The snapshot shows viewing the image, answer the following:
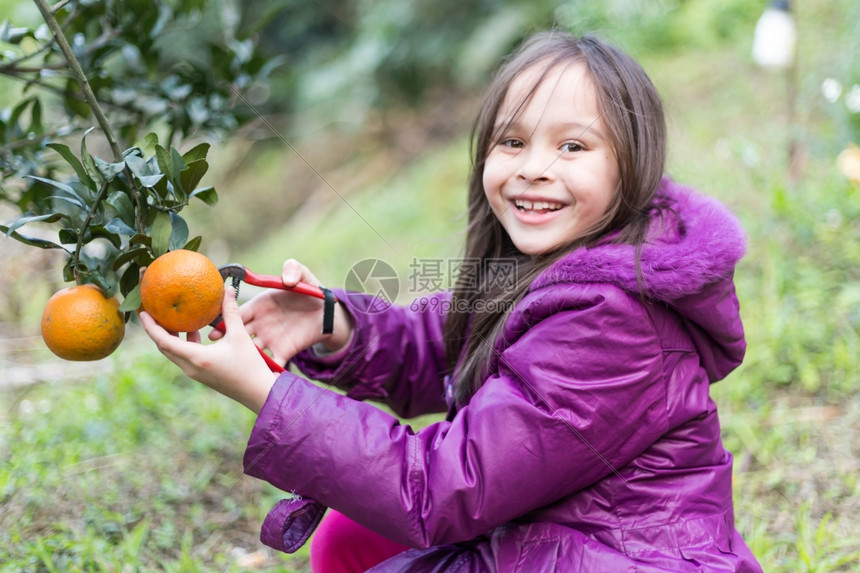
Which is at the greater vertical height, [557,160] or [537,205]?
[557,160]

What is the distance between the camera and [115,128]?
2064 mm

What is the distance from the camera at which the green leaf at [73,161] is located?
1243mm

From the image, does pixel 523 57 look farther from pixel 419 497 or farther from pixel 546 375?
pixel 419 497

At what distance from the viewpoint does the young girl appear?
1.31 meters

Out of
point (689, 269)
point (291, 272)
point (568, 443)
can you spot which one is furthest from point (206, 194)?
point (689, 269)

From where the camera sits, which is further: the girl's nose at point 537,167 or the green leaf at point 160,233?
the girl's nose at point 537,167

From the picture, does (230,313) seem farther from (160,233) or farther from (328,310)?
(328,310)

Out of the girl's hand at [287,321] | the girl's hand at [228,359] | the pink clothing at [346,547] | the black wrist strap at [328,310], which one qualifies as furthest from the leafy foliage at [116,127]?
the pink clothing at [346,547]

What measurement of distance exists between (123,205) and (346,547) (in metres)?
0.92

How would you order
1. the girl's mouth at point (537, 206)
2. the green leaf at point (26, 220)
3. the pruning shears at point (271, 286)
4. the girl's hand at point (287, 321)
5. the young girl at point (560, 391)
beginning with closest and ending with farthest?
the green leaf at point (26, 220) < the young girl at point (560, 391) < the pruning shears at point (271, 286) < the girl's mouth at point (537, 206) < the girl's hand at point (287, 321)

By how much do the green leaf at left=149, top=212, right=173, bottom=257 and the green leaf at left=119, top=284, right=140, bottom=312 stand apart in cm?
9

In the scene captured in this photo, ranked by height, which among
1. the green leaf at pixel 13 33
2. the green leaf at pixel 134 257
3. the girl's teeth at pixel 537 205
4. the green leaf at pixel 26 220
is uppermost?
the green leaf at pixel 13 33

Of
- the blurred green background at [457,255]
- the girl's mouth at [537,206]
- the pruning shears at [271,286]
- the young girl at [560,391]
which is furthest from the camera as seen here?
the blurred green background at [457,255]

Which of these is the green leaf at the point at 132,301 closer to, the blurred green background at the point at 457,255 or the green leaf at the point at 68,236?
the green leaf at the point at 68,236
